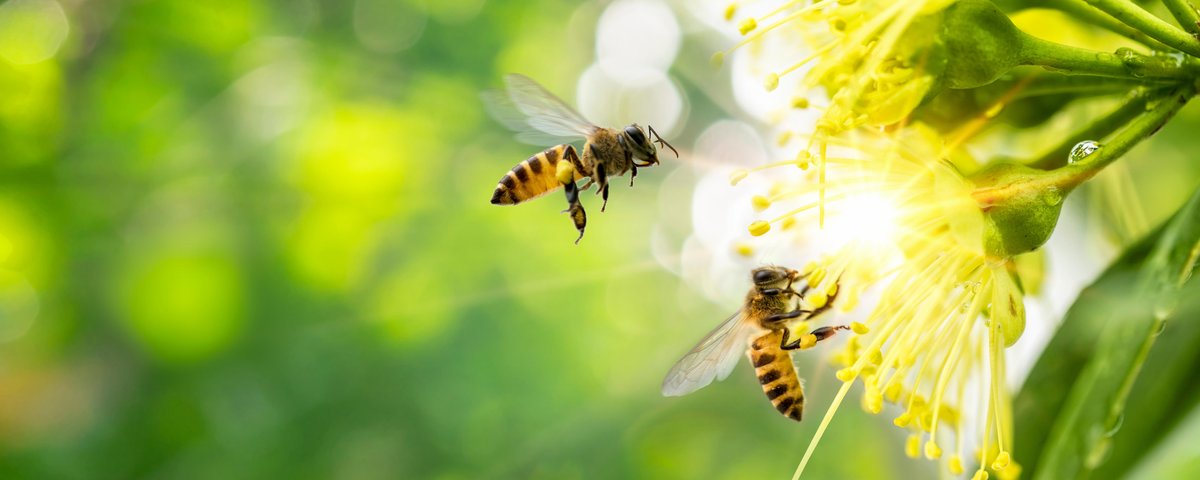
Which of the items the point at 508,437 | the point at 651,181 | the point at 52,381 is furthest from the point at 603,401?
the point at 52,381

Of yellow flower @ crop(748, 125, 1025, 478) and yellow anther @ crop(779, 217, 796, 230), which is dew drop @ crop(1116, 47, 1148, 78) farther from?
yellow anther @ crop(779, 217, 796, 230)

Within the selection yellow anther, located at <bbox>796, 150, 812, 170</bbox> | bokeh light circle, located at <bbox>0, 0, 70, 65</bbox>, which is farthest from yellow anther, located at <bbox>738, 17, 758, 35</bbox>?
bokeh light circle, located at <bbox>0, 0, 70, 65</bbox>

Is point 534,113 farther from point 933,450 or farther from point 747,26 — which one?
point 933,450

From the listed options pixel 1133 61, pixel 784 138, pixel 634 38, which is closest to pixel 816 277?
pixel 784 138

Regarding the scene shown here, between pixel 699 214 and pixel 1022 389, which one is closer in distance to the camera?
pixel 1022 389

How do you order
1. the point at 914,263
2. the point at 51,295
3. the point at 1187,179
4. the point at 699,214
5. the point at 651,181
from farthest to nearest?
the point at 651,181, the point at 699,214, the point at 51,295, the point at 1187,179, the point at 914,263

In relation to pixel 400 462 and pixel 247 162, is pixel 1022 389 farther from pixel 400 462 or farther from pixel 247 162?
pixel 247 162
